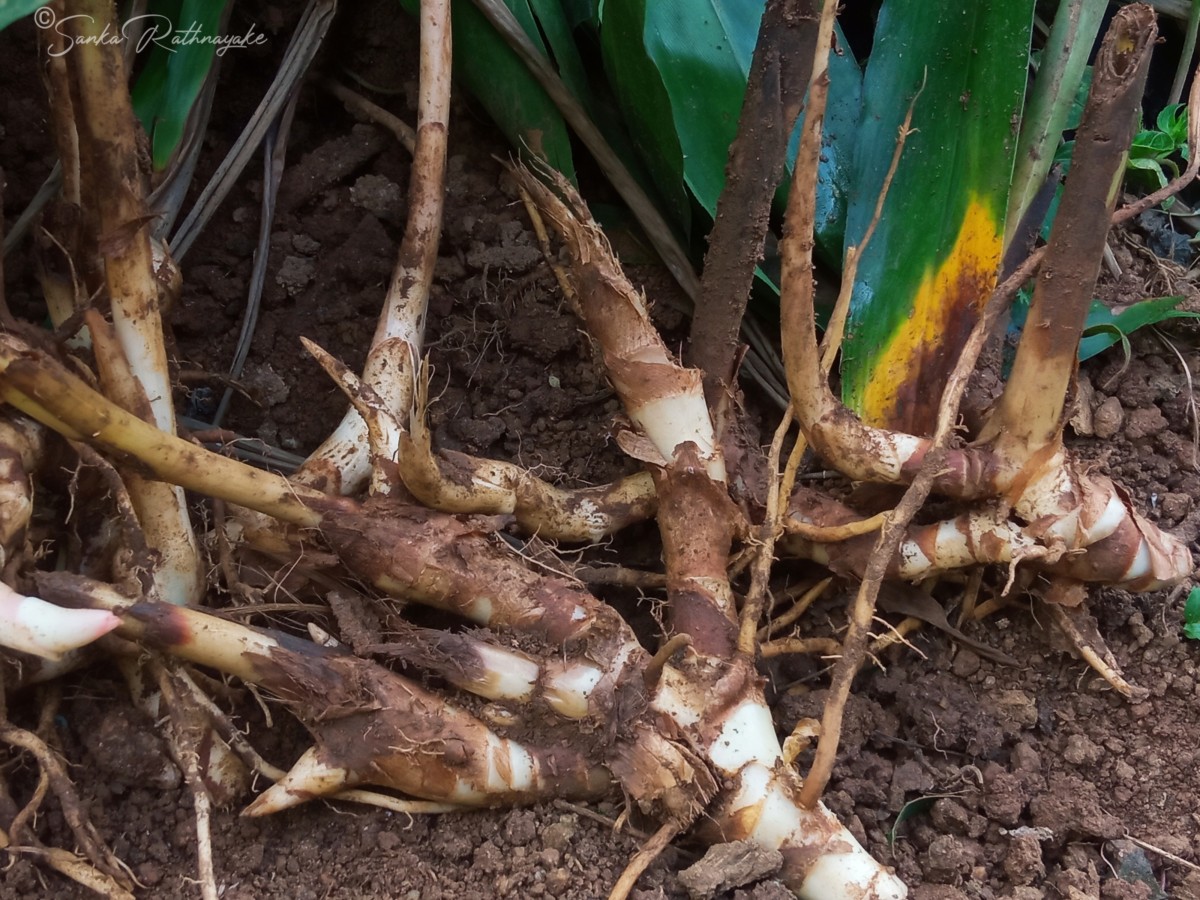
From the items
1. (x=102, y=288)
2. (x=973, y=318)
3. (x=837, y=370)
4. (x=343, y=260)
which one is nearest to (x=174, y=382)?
(x=102, y=288)

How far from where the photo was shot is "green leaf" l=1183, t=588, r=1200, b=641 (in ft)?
3.07

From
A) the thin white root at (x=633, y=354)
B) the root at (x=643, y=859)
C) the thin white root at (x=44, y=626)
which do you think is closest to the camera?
the thin white root at (x=44, y=626)

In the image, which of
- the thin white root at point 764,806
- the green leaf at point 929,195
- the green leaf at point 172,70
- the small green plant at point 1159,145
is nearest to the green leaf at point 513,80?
the green leaf at point 172,70

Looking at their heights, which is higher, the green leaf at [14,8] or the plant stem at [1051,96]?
the green leaf at [14,8]

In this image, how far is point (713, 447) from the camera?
908 millimetres

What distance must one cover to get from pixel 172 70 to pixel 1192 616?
1.24 meters

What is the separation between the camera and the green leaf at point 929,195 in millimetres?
939

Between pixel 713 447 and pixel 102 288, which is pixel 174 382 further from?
pixel 713 447

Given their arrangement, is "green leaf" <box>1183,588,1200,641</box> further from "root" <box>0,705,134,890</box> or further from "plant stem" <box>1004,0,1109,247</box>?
"root" <box>0,705,134,890</box>

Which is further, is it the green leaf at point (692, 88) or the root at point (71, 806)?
the green leaf at point (692, 88)

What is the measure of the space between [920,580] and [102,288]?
2.76 ft

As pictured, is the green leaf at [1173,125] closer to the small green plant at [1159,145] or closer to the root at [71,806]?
the small green plant at [1159,145]

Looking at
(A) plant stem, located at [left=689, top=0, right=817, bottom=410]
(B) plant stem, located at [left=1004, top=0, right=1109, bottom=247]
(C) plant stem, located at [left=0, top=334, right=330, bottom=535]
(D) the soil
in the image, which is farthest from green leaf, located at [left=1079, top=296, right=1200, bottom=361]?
(C) plant stem, located at [left=0, top=334, right=330, bottom=535]

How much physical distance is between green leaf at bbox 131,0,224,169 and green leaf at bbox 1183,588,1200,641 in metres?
1.18
